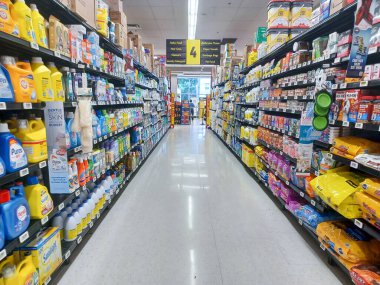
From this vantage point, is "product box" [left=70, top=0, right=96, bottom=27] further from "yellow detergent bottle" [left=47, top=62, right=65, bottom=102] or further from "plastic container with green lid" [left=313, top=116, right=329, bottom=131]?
"plastic container with green lid" [left=313, top=116, right=329, bottom=131]

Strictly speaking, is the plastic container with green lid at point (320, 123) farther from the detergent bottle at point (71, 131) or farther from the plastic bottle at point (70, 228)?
the plastic bottle at point (70, 228)

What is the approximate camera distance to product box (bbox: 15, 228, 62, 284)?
5.48 feet

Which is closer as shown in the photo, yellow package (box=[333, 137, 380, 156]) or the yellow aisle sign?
yellow package (box=[333, 137, 380, 156])

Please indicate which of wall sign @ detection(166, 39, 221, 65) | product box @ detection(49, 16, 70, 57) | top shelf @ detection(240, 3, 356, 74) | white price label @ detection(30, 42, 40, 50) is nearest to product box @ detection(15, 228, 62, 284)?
white price label @ detection(30, 42, 40, 50)

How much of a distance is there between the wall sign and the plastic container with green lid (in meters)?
8.61

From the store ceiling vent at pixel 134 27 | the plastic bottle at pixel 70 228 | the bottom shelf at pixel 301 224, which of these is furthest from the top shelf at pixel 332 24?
the store ceiling vent at pixel 134 27

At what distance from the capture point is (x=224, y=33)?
10344mm

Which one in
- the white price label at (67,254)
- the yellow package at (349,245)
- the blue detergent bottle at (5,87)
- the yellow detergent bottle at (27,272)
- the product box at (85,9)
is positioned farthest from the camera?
the product box at (85,9)

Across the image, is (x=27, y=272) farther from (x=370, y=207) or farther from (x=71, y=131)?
(x=370, y=207)

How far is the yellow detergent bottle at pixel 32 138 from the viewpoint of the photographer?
1.64 metres

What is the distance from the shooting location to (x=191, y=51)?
10203 mm

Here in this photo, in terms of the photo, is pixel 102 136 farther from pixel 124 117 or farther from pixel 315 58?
pixel 315 58

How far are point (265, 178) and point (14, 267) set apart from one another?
134 inches

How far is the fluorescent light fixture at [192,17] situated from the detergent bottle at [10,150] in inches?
274
